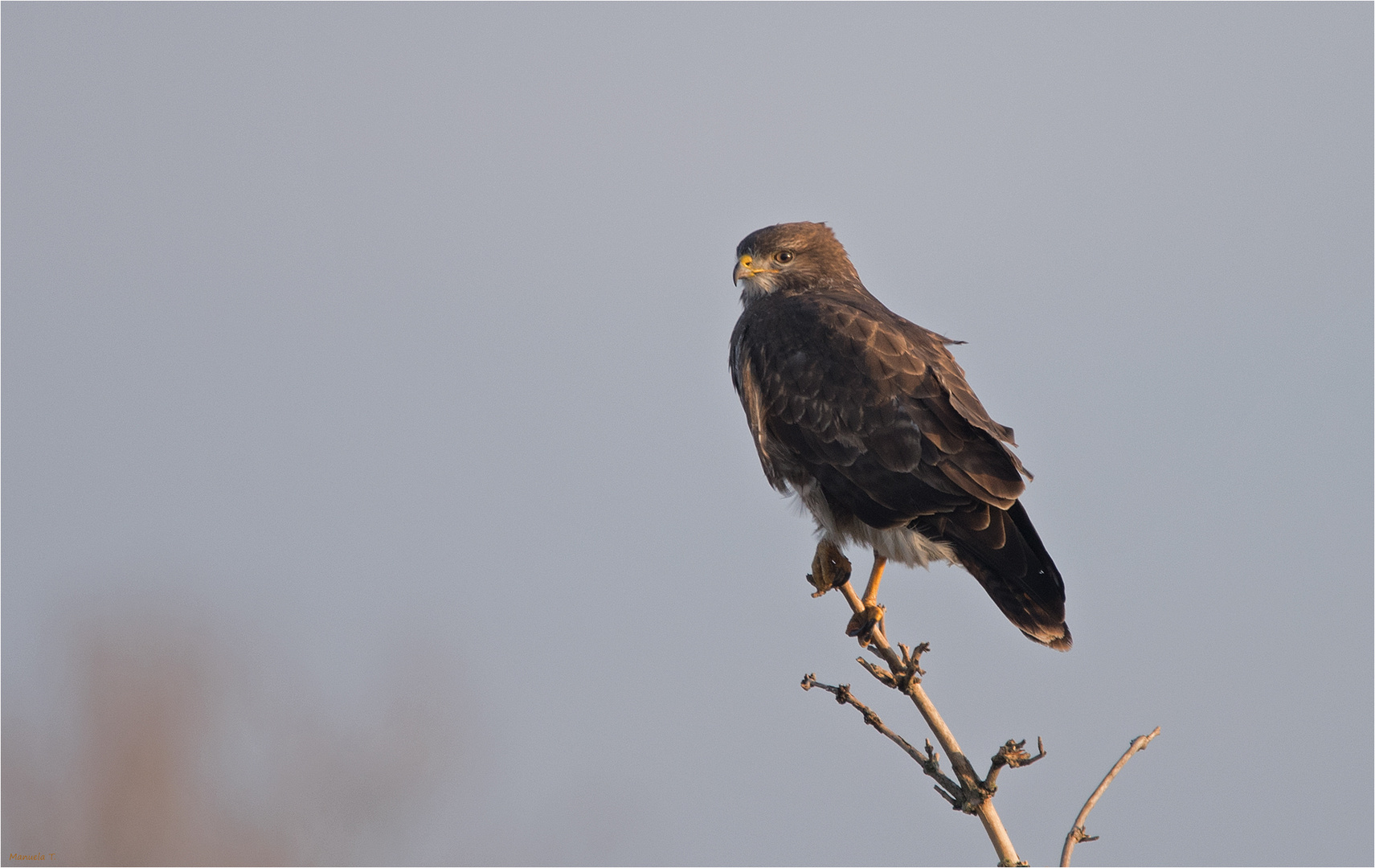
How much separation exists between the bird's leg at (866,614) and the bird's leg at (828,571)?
0.14 meters

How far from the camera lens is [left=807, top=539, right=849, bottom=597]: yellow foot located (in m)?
5.20

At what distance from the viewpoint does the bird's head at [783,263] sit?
6559 mm

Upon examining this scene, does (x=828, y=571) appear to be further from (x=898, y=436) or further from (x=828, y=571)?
(x=898, y=436)

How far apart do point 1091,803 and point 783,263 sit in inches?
148

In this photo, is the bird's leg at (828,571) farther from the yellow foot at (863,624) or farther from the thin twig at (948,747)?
the thin twig at (948,747)

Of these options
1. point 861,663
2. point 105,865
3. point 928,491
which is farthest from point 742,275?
point 105,865

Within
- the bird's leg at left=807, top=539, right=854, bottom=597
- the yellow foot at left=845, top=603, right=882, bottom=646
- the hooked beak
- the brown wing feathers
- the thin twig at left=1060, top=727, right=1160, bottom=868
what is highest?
the hooked beak

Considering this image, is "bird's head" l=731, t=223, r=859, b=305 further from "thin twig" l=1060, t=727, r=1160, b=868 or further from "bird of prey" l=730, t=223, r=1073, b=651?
"thin twig" l=1060, t=727, r=1160, b=868

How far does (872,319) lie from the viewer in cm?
566

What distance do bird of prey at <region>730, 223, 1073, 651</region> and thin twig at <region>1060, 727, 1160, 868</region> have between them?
1.02 meters

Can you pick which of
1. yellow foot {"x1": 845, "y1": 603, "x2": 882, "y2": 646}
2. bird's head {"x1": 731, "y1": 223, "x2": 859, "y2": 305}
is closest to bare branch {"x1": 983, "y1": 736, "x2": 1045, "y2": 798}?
yellow foot {"x1": 845, "y1": 603, "x2": 882, "y2": 646}

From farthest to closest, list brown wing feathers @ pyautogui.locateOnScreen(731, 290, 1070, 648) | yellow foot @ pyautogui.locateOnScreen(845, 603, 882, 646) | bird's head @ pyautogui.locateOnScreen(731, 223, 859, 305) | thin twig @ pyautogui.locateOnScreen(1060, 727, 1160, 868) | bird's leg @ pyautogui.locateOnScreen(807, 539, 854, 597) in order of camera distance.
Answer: bird's head @ pyautogui.locateOnScreen(731, 223, 859, 305)
bird's leg @ pyautogui.locateOnScreen(807, 539, 854, 597)
brown wing feathers @ pyautogui.locateOnScreen(731, 290, 1070, 648)
yellow foot @ pyautogui.locateOnScreen(845, 603, 882, 646)
thin twig @ pyautogui.locateOnScreen(1060, 727, 1160, 868)

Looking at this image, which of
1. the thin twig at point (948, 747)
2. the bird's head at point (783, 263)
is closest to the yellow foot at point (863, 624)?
the thin twig at point (948, 747)

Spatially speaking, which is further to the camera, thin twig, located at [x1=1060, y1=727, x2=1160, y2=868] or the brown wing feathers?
the brown wing feathers
